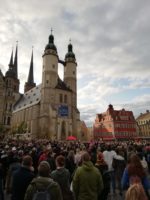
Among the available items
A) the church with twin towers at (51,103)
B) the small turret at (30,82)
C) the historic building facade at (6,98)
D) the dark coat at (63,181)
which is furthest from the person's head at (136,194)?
the small turret at (30,82)

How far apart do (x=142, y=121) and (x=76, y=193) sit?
81.6 meters

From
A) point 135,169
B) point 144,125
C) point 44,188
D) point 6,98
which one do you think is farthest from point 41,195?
point 144,125

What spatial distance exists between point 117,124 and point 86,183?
2707 inches

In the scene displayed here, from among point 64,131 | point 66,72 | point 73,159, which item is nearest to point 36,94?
point 66,72

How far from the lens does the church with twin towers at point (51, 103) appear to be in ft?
194

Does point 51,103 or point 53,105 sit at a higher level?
point 51,103

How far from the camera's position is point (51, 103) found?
60.5 meters

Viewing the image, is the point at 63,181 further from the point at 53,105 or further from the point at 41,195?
the point at 53,105

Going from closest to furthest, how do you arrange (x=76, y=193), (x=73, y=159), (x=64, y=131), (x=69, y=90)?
(x=76, y=193) → (x=73, y=159) → (x=64, y=131) → (x=69, y=90)

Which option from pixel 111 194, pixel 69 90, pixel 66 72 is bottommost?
pixel 111 194

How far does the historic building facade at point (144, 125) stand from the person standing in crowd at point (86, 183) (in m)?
76.6

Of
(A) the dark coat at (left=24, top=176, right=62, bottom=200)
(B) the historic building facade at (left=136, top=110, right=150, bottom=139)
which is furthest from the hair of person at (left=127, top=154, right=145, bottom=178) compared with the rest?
(B) the historic building facade at (left=136, top=110, right=150, bottom=139)

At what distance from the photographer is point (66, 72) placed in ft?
233

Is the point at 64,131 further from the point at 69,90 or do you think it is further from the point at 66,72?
the point at 66,72
